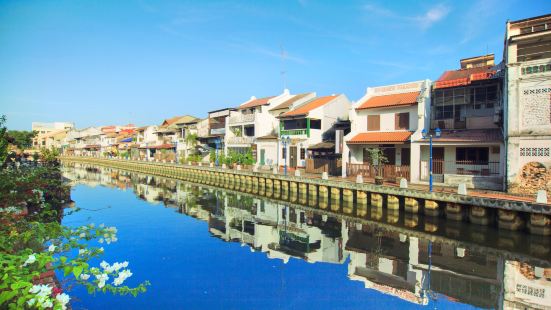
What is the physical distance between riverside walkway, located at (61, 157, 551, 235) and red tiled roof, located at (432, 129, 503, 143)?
13.5ft

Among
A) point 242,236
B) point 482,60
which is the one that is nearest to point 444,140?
point 242,236

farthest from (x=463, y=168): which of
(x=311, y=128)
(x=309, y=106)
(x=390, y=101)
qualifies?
(x=309, y=106)

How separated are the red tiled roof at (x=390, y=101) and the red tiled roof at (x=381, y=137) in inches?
94.9

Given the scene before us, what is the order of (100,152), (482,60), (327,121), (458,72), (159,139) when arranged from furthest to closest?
(100,152)
(159,139)
(327,121)
(482,60)
(458,72)

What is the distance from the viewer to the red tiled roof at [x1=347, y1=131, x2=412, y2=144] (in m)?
27.6

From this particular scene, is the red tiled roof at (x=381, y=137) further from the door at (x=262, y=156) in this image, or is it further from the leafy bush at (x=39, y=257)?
the leafy bush at (x=39, y=257)

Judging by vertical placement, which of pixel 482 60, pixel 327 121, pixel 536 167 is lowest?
pixel 536 167

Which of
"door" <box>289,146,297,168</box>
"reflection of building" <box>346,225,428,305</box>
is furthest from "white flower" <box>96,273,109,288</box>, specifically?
"door" <box>289,146,297,168</box>

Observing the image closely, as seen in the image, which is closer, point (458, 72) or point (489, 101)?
point (489, 101)

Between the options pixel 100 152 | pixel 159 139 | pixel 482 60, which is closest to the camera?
pixel 482 60

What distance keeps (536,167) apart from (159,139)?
229 ft

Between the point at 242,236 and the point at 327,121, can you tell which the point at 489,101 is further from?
the point at 242,236

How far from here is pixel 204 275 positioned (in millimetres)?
12914

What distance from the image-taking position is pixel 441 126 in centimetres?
2697
